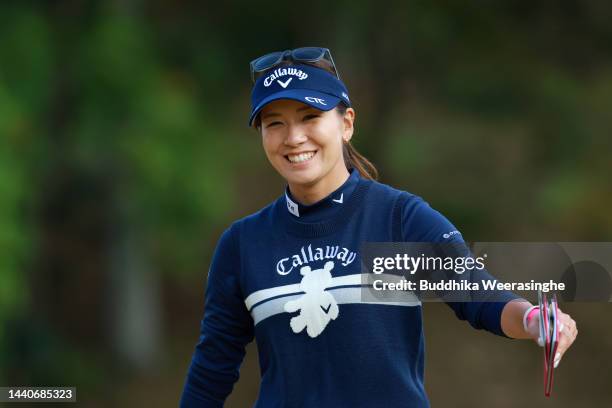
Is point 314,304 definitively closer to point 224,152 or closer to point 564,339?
point 564,339

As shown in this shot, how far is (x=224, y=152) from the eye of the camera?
38.1ft

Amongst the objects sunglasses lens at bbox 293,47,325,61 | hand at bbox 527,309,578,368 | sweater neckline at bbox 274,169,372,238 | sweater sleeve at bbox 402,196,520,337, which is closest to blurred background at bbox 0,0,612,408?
sunglasses lens at bbox 293,47,325,61

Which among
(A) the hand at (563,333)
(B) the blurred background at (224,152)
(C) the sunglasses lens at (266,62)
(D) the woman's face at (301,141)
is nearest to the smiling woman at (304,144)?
(D) the woman's face at (301,141)

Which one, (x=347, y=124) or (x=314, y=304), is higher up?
(x=347, y=124)

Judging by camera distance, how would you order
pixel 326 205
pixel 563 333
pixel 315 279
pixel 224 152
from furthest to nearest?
pixel 224 152 < pixel 326 205 < pixel 315 279 < pixel 563 333

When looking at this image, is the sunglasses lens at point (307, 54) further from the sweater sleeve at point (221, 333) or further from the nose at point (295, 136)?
the sweater sleeve at point (221, 333)

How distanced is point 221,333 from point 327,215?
1.59 ft

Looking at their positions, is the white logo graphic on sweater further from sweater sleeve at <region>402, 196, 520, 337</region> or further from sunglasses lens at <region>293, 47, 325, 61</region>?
sunglasses lens at <region>293, 47, 325, 61</region>

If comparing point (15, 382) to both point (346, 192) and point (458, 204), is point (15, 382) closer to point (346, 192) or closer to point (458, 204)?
point (458, 204)

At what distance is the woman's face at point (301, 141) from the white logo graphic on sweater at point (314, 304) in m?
0.26

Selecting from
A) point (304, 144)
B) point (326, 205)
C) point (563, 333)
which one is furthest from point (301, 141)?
point (563, 333)

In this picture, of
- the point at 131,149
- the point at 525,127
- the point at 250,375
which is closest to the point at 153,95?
the point at 131,149

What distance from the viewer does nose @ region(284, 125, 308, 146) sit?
3002 mm

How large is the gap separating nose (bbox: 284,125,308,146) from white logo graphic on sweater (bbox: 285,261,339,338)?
33 centimetres
